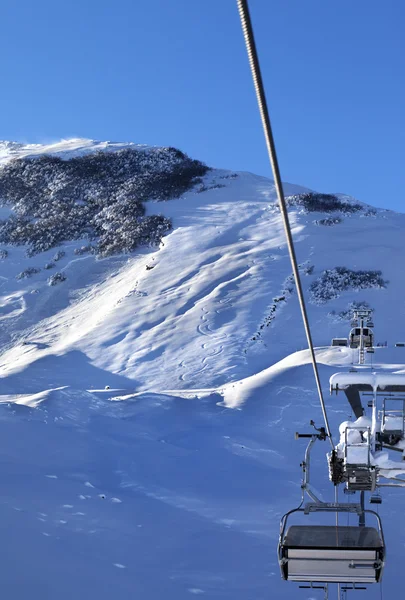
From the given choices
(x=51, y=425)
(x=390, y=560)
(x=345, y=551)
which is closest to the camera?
(x=345, y=551)

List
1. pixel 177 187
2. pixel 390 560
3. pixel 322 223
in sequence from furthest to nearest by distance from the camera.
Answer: pixel 177 187 → pixel 322 223 → pixel 390 560

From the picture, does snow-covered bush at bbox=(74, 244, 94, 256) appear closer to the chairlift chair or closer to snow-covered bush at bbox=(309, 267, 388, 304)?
snow-covered bush at bbox=(309, 267, 388, 304)

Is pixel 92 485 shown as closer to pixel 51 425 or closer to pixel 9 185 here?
pixel 51 425

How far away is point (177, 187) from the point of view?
2623 inches

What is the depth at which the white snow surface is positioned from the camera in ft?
55.8

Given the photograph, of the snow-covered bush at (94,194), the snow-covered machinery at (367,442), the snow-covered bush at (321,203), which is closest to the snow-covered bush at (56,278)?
the snow-covered bush at (94,194)

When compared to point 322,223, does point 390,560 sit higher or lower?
lower

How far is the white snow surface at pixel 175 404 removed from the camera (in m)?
17.0

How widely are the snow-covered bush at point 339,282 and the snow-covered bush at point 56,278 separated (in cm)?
1856

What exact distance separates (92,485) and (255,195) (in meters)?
43.8

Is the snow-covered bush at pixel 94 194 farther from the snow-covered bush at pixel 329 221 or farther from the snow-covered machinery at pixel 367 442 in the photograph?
the snow-covered machinery at pixel 367 442

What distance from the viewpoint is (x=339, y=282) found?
42.4m

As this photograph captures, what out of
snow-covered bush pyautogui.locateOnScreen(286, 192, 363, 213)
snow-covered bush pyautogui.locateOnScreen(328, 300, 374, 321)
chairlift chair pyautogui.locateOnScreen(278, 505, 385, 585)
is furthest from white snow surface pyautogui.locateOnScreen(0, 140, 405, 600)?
chairlift chair pyautogui.locateOnScreen(278, 505, 385, 585)

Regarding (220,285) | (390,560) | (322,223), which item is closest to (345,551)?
(390,560)
